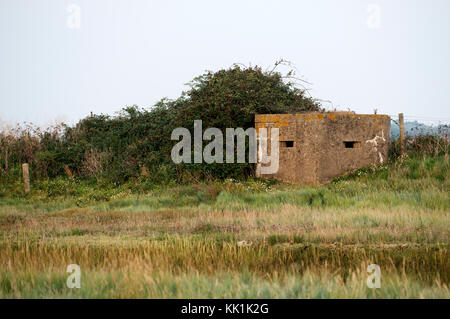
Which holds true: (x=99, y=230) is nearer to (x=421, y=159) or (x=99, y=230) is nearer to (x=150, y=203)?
(x=150, y=203)

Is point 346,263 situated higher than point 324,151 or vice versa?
point 324,151

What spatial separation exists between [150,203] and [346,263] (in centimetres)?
701

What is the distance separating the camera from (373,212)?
31.0 ft

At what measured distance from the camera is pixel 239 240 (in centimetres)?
751

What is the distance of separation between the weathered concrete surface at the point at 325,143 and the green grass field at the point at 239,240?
87 cm

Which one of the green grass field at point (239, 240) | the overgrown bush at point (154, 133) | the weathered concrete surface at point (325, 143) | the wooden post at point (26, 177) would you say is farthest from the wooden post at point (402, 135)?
the wooden post at point (26, 177)

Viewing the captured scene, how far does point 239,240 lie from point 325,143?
7.87m
